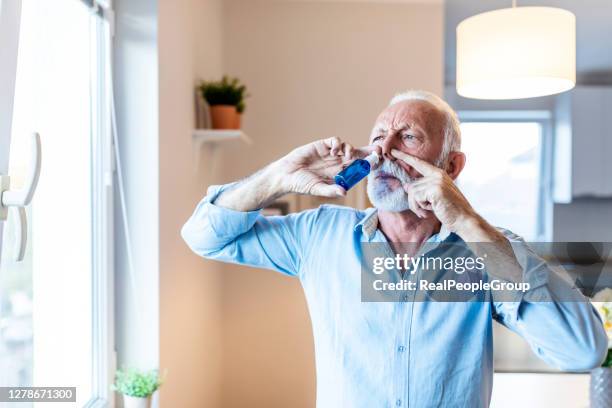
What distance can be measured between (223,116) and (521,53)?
3.70 feet

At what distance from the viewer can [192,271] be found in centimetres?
174

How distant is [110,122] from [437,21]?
1.32 m

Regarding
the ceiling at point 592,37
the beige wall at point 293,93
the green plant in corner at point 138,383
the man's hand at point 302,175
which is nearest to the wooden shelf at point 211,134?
the beige wall at point 293,93

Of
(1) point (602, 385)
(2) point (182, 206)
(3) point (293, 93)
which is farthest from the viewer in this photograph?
(3) point (293, 93)

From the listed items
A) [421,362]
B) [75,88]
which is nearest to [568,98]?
[421,362]

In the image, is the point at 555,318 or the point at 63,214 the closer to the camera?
the point at 555,318

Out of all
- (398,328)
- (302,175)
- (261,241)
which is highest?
(302,175)

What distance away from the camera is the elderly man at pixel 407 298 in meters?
0.80

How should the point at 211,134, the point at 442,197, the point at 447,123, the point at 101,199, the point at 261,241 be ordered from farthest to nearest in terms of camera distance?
1. the point at 211,134
2. the point at 101,199
3. the point at 261,241
4. the point at 447,123
5. the point at 442,197

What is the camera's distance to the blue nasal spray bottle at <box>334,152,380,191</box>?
32.2 inches

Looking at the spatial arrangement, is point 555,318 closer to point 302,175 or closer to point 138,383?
point 302,175

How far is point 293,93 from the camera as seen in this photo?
2197 millimetres

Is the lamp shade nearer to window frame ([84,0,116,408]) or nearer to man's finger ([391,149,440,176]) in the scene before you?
man's finger ([391,149,440,176])

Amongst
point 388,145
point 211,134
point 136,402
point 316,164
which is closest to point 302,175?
point 316,164
